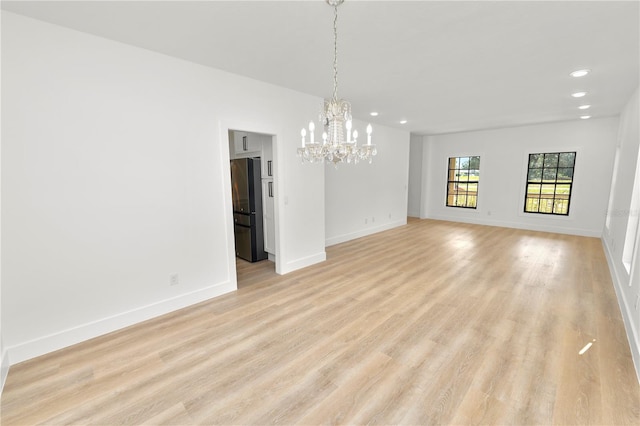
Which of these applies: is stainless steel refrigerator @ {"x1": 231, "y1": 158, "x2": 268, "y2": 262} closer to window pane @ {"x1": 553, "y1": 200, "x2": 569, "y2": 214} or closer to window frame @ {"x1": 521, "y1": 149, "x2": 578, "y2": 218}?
window frame @ {"x1": 521, "y1": 149, "x2": 578, "y2": 218}

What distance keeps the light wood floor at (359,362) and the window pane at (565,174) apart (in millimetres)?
4104

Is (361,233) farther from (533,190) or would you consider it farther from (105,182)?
(105,182)

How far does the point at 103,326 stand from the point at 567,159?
30.9 ft

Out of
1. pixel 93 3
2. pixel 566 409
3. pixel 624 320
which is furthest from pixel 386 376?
pixel 93 3

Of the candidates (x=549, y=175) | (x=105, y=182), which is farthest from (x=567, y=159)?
(x=105, y=182)

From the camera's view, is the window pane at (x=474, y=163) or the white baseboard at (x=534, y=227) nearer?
the white baseboard at (x=534, y=227)

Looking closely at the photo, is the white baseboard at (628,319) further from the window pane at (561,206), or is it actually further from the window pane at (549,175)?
the window pane at (549,175)

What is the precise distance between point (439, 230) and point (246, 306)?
5828 millimetres

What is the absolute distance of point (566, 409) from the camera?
176 cm

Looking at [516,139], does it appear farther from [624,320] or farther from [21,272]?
[21,272]

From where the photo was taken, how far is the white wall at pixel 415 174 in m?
9.21

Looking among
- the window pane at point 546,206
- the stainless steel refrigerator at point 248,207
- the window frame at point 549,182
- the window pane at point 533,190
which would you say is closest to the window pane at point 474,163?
the window frame at point 549,182

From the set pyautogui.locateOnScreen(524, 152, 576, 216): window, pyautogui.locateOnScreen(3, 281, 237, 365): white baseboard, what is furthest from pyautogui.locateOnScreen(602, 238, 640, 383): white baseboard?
pyautogui.locateOnScreen(3, 281, 237, 365): white baseboard

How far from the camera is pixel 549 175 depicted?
7039 millimetres
